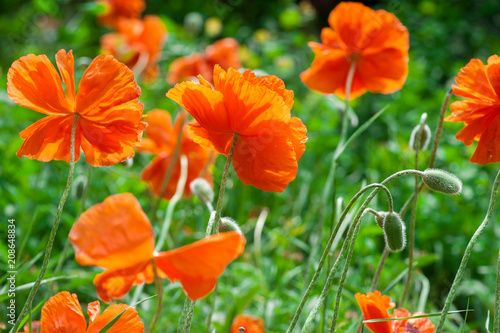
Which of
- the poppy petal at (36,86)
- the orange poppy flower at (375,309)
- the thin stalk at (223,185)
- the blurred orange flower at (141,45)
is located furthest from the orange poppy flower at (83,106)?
the blurred orange flower at (141,45)

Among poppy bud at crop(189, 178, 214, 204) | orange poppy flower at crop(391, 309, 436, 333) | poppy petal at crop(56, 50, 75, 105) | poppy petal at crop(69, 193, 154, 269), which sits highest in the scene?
poppy petal at crop(56, 50, 75, 105)

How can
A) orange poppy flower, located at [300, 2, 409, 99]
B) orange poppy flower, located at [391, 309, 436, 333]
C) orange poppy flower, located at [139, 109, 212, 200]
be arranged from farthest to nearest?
orange poppy flower, located at [139, 109, 212, 200] → orange poppy flower, located at [300, 2, 409, 99] → orange poppy flower, located at [391, 309, 436, 333]

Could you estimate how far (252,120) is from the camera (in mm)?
992

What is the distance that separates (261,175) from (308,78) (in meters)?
0.83

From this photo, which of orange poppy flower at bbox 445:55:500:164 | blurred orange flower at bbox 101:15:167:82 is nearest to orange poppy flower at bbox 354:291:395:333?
orange poppy flower at bbox 445:55:500:164

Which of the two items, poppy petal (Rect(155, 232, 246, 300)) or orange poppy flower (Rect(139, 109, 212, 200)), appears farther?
orange poppy flower (Rect(139, 109, 212, 200))

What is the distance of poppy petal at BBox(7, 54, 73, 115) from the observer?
1.03 m

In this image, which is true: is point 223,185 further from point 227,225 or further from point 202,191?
point 202,191

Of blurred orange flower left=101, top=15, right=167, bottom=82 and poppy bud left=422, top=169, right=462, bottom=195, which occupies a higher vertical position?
poppy bud left=422, top=169, right=462, bottom=195

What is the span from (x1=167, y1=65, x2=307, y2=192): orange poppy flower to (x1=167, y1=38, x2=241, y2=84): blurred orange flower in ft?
7.09

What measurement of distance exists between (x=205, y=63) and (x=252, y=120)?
2.44 metres

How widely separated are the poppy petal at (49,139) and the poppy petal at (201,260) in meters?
0.43

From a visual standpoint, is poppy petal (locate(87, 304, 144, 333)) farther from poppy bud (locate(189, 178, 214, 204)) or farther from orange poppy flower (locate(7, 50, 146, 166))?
poppy bud (locate(189, 178, 214, 204))

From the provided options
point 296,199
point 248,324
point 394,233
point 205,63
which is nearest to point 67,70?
point 394,233
